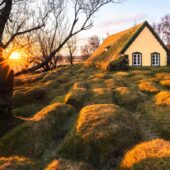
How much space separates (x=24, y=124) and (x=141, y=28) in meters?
34.7

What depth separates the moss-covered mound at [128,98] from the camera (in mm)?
19516

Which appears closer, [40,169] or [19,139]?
[40,169]

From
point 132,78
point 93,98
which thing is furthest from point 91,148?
point 132,78

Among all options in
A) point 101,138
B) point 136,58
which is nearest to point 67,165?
point 101,138

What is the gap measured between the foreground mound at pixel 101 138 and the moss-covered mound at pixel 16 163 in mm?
1695

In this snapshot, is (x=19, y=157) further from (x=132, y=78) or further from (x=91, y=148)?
(x=132, y=78)

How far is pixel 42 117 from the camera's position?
1659cm

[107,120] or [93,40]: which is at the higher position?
[93,40]

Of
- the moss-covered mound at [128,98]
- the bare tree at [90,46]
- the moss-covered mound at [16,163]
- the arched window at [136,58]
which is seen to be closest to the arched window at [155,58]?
the arched window at [136,58]

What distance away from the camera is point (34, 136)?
571 inches

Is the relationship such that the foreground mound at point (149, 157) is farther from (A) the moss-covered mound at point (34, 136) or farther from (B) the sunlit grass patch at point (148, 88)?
(B) the sunlit grass patch at point (148, 88)

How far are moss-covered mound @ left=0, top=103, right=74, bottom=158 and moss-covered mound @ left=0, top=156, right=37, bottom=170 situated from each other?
592 millimetres

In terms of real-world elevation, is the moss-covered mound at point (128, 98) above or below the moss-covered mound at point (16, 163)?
above

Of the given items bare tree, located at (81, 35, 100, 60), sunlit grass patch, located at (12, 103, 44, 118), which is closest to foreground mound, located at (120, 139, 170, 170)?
sunlit grass patch, located at (12, 103, 44, 118)
